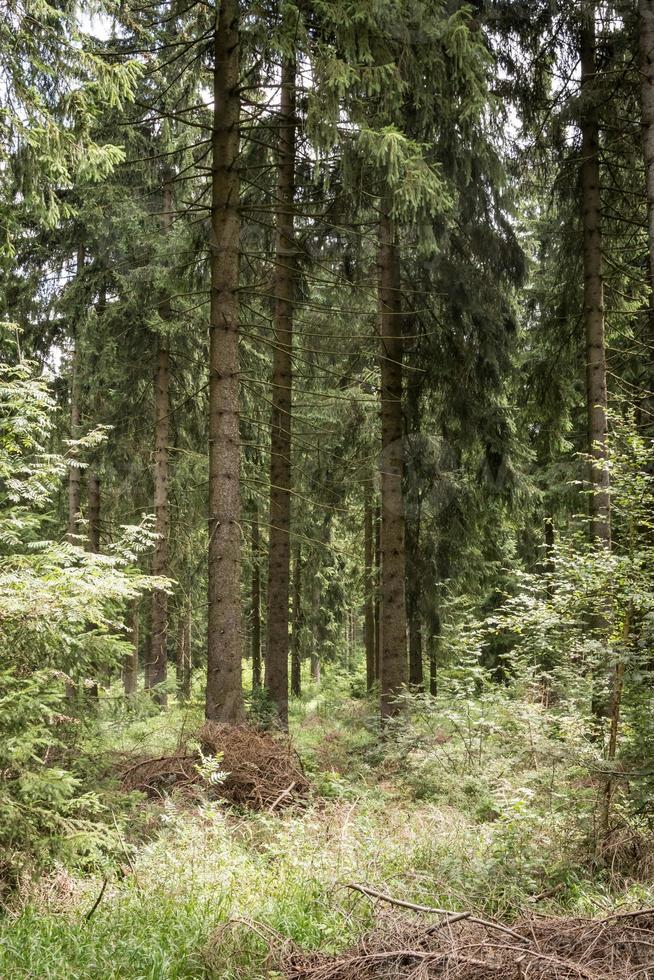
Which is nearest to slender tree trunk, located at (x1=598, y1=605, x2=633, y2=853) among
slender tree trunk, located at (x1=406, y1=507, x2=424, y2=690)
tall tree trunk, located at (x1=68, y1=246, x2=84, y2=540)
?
slender tree trunk, located at (x1=406, y1=507, x2=424, y2=690)

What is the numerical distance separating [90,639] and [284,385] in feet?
19.7

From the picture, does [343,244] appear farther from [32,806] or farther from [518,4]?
[32,806]

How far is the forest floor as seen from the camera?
334 centimetres

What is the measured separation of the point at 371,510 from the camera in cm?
1803

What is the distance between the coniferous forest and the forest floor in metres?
0.03

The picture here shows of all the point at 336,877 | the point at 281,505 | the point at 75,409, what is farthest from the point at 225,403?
the point at 75,409

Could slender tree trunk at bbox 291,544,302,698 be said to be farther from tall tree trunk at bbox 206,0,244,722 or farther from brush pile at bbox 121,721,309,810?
brush pile at bbox 121,721,309,810

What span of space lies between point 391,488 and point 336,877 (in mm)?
6940

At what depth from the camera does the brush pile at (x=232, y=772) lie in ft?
21.3

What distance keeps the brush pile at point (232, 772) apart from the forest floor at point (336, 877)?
0.16m

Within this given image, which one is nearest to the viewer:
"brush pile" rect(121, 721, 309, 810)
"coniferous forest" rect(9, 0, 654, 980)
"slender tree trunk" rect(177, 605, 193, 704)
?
"coniferous forest" rect(9, 0, 654, 980)

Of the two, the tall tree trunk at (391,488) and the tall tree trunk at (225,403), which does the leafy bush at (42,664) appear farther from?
the tall tree trunk at (391,488)

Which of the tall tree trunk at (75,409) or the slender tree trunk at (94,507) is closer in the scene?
the tall tree trunk at (75,409)

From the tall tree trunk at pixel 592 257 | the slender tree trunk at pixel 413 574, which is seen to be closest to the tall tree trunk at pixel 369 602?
the slender tree trunk at pixel 413 574
